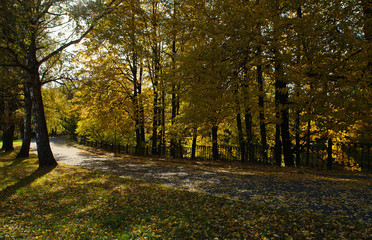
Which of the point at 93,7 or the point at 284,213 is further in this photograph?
the point at 93,7

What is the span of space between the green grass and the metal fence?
8059 mm

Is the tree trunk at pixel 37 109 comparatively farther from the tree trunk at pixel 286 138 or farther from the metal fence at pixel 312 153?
the tree trunk at pixel 286 138

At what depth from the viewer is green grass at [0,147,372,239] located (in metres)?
4.19

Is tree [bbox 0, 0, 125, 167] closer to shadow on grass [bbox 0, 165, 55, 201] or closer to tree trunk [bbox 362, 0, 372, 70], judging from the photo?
shadow on grass [bbox 0, 165, 55, 201]

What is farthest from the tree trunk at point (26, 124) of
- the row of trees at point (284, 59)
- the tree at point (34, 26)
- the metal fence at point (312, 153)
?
the row of trees at point (284, 59)

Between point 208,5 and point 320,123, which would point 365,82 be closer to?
point 320,123

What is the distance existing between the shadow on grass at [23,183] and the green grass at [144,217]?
6 centimetres

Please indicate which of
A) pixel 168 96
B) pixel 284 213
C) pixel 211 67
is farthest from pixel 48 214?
pixel 168 96

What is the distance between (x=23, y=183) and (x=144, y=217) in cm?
669

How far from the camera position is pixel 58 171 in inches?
436

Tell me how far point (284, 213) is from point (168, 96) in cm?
1678

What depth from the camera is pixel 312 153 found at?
523 inches

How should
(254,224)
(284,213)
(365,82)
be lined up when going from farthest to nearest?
(365,82) → (284,213) → (254,224)

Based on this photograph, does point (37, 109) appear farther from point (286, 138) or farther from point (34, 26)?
point (286, 138)
